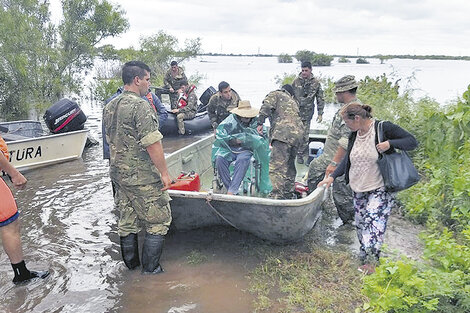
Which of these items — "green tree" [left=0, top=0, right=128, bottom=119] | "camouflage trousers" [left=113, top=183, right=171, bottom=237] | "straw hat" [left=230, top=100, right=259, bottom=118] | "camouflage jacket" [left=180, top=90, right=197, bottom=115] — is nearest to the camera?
"camouflage trousers" [left=113, top=183, right=171, bottom=237]

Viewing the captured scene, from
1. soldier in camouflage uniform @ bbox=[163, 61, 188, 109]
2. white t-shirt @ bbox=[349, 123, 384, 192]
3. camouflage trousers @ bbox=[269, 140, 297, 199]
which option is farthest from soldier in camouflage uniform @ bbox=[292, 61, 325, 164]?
soldier in camouflage uniform @ bbox=[163, 61, 188, 109]

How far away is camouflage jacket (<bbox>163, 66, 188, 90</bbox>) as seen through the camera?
970 centimetres

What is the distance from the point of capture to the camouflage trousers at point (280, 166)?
4.51m

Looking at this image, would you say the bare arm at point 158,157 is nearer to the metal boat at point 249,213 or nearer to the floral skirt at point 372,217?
the metal boat at point 249,213

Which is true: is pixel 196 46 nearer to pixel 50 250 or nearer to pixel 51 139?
pixel 51 139

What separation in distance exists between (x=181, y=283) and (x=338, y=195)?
202 centimetres

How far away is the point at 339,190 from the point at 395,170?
1336 mm

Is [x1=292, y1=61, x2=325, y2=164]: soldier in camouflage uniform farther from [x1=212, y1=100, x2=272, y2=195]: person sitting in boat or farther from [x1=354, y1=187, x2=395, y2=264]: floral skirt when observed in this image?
[x1=354, y1=187, x2=395, y2=264]: floral skirt

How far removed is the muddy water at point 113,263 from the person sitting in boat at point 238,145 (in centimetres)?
64

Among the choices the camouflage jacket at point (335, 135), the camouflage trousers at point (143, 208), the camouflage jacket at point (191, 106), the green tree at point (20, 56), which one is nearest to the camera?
the camouflage trousers at point (143, 208)

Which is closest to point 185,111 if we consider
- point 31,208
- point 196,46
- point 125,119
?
point 31,208

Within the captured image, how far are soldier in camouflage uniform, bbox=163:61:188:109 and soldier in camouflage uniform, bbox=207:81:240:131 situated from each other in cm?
361

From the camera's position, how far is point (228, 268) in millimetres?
3732

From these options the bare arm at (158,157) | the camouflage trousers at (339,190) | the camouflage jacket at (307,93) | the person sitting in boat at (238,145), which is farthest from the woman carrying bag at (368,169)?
the camouflage jacket at (307,93)
